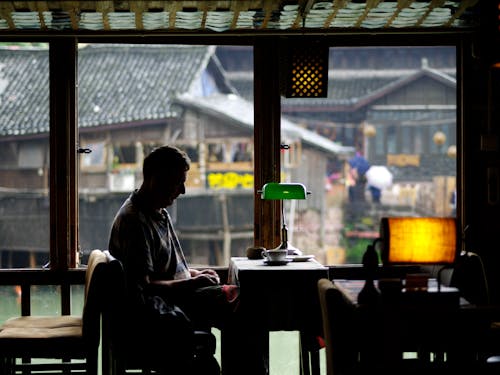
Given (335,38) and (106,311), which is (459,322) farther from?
(335,38)

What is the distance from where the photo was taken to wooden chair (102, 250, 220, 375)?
455 centimetres

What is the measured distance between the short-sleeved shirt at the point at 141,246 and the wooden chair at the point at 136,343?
10cm

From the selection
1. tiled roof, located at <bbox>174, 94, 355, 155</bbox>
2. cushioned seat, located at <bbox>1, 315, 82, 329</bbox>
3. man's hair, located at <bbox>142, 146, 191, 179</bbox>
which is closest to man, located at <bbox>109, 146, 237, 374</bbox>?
man's hair, located at <bbox>142, 146, 191, 179</bbox>

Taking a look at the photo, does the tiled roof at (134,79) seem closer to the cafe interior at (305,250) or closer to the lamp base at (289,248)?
the cafe interior at (305,250)

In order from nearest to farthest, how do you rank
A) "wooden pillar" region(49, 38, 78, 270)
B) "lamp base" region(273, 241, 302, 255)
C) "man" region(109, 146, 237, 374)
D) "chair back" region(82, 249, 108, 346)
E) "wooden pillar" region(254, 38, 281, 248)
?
"chair back" region(82, 249, 108, 346)
"man" region(109, 146, 237, 374)
"lamp base" region(273, 241, 302, 255)
"wooden pillar" region(49, 38, 78, 270)
"wooden pillar" region(254, 38, 281, 248)

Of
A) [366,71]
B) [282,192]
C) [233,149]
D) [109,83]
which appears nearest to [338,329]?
[282,192]

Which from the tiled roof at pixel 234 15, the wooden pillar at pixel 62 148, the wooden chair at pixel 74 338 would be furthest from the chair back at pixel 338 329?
the wooden pillar at pixel 62 148

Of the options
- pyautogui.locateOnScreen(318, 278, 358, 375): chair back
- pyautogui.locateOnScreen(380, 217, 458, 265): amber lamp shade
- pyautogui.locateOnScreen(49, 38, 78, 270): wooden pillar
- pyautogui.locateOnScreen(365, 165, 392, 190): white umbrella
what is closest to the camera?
pyautogui.locateOnScreen(318, 278, 358, 375): chair back

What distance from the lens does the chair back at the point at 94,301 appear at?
455 centimetres

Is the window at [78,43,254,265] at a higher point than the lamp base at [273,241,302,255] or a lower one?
higher

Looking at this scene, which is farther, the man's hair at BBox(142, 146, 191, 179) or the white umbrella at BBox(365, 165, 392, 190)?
the white umbrella at BBox(365, 165, 392, 190)

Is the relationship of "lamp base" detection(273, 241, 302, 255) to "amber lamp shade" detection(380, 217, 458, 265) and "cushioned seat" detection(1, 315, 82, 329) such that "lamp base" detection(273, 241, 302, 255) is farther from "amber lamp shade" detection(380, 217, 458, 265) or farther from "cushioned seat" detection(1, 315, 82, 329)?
"amber lamp shade" detection(380, 217, 458, 265)

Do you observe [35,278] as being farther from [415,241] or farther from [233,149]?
[415,241]

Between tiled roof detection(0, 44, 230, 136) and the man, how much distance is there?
Result: 4.27 feet
